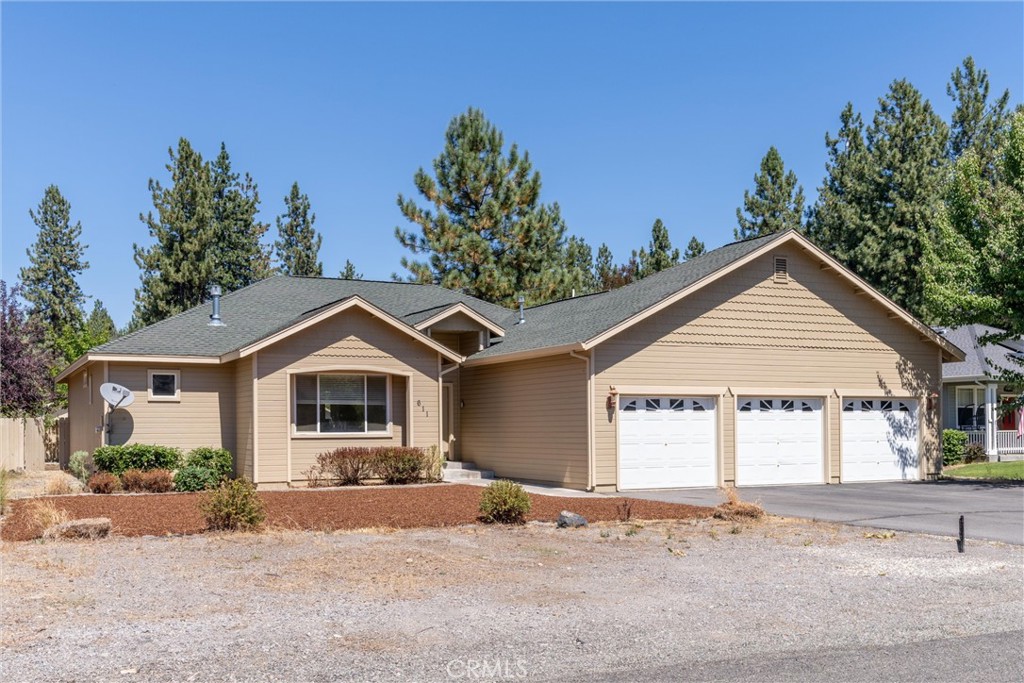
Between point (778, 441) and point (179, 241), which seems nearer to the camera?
point (778, 441)

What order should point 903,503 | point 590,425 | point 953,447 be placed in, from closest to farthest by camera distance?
point 903,503 < point 590,425 < point 953,447

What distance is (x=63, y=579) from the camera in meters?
9.98

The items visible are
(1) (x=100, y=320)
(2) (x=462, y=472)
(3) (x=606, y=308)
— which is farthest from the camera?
(1) (x=100, y=320)

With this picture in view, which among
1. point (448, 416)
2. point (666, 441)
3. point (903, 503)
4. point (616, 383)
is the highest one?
point (616, 383)

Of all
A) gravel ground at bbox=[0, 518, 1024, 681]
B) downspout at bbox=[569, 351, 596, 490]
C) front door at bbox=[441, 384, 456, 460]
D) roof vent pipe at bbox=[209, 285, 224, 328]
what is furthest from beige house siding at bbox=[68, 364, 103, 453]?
gravel ground at bbox=[0, 518, 1024, 681]

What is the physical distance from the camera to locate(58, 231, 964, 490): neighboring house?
2161 cm

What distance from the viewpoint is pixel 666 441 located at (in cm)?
2186

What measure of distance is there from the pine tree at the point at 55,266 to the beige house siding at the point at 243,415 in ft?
134

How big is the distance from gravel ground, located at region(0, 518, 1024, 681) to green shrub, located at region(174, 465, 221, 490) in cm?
857

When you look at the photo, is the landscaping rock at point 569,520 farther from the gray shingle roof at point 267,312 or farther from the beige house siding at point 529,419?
the gray shingle roof at point 267,312

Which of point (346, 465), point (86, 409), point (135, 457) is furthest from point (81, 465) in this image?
point (346, 465)

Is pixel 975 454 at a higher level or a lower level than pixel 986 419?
lower

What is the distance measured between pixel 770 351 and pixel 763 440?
206cm

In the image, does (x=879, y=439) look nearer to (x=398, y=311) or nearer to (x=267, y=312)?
(x=398, y=311)
